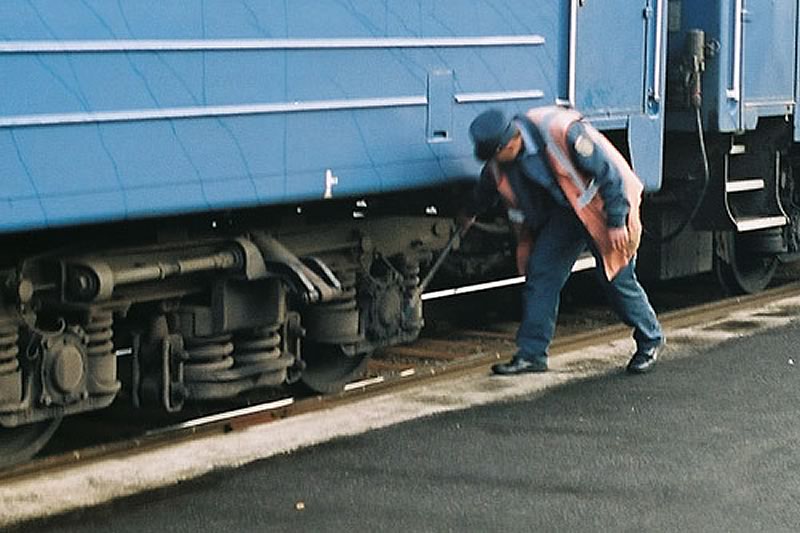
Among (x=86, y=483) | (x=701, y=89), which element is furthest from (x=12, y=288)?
(x=701, y=89)

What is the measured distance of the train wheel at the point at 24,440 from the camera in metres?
6.88

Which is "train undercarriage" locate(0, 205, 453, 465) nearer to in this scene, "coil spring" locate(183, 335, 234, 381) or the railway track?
"coil spring" locate(183, 335, 234, 381)

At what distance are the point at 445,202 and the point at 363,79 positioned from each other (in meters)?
1.59

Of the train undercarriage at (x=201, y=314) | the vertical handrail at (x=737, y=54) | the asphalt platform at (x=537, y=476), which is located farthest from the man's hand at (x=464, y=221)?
the vertical handrail at (x=737, y=54)

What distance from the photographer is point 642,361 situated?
8.86m

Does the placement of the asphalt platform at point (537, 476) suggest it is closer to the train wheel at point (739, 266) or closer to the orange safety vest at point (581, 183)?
the orange safety vest at point (581, 183)

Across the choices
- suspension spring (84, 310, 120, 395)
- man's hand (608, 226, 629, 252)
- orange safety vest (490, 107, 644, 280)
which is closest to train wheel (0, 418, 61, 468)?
suspension spring (84, 310, 120, 395)

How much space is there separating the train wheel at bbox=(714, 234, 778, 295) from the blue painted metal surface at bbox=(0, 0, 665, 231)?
3.43m

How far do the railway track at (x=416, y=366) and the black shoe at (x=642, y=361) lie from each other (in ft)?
2.20

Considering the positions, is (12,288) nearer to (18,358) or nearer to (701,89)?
(18,358)

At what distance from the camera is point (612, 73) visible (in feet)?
30.3

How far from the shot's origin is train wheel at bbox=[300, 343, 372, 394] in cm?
834

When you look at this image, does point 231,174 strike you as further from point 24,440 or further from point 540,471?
point 540,471

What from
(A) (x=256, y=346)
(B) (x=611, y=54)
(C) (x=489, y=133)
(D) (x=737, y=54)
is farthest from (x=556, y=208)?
(D) (x=737, y=54)
